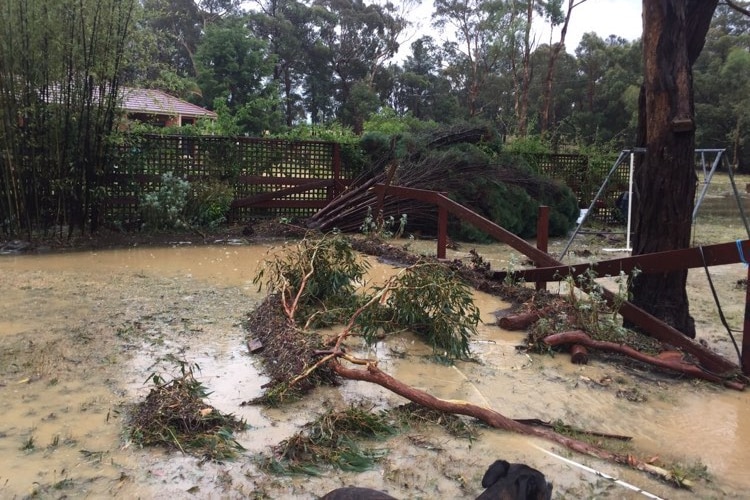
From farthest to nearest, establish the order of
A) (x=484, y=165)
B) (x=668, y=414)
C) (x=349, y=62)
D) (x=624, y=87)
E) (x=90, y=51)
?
(x=349, y=62) < (x=624, y=87) < (x=484, y=165) < (x=90, y=51) < (x=668, y=414)

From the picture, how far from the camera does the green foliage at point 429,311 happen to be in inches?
171

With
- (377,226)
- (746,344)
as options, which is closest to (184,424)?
(746,344)

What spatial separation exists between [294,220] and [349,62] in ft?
97.3

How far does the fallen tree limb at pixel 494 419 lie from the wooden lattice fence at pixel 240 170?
6.98 metres

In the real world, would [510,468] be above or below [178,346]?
above

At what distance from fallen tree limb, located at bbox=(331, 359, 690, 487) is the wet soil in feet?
0.18

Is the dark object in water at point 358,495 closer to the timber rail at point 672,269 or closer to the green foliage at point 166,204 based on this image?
the timber rail at point 672,269

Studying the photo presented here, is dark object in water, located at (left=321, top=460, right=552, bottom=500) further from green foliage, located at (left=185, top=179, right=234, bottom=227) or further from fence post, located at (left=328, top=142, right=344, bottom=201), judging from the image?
fence post, located at (left=328, top=142, right=344, bottom=201)

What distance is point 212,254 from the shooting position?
8508mm

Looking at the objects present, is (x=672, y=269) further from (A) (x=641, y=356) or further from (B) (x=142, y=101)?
(B) (x=142, y=101)

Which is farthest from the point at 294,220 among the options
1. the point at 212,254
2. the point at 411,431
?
the point at 411,431

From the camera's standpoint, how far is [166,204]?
9.52m

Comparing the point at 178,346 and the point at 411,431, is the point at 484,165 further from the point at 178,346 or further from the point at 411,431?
the point at 411,431

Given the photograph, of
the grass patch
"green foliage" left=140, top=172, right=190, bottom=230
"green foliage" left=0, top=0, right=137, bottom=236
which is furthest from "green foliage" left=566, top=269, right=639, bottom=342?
"green foliage" left=0, top=0, right=137, bottom=236
